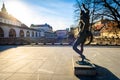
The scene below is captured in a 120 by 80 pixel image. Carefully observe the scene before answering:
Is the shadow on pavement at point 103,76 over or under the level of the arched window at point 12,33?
under

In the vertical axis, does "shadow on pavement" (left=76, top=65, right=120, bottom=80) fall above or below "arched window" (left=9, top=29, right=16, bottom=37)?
below

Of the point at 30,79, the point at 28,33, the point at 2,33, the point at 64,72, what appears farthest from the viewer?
the point at 28,33

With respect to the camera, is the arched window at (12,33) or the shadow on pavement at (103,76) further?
the arched window at (12,33)

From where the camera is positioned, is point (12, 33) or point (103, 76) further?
point (12, 33)

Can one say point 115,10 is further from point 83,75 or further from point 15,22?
point 15,22

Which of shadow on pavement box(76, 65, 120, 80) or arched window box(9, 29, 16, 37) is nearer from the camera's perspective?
shadow on pavement box(76, 65, 120, 80)

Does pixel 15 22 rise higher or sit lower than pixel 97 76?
higher

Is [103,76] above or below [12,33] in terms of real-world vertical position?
below

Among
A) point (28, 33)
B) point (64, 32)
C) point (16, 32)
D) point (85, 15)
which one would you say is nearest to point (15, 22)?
point (28, 33)

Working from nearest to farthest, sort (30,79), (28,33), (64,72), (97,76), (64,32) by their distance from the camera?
(30,79) → (97,76) → (64,72) → (28,33) → (64,32)

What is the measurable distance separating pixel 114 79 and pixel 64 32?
71.7 metres

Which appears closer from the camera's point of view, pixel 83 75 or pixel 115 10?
pixel 83 75

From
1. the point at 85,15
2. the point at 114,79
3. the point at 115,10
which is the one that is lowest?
the point at 114,79

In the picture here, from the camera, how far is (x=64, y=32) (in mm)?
79000
